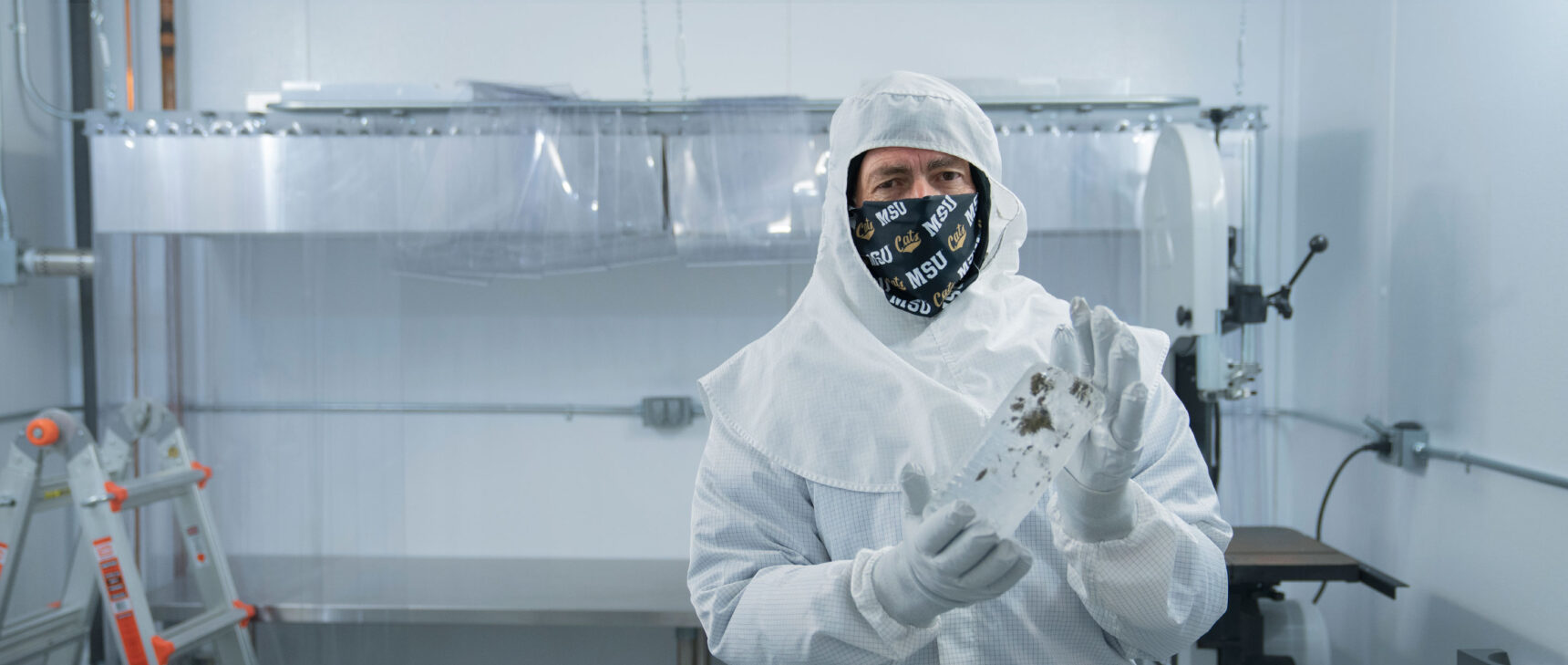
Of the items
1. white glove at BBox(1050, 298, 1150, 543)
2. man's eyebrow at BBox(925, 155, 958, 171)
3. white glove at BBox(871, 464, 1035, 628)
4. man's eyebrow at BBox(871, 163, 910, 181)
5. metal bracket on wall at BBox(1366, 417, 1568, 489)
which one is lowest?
metal bracket on wall at BBox(1366, 417, 1568, 489)

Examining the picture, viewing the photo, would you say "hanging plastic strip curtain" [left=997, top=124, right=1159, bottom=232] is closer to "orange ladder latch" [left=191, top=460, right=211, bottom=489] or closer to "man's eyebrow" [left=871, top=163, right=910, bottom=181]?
"man's eyebrow" [left=871, top=163, right=910, bottom=181]

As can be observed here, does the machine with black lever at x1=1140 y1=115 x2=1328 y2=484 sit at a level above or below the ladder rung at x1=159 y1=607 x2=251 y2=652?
above

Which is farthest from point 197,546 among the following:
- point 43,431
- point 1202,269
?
point 1202,269

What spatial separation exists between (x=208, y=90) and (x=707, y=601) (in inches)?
103

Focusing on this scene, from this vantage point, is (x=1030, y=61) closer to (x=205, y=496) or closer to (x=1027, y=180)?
(x=1027, y=180)

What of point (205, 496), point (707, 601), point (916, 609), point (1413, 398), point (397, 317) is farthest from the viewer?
point (397, 317)

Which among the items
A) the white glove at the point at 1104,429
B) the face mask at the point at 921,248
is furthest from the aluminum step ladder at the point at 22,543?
the white glove at the point at 1104,429

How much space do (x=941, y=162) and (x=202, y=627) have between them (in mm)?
2103

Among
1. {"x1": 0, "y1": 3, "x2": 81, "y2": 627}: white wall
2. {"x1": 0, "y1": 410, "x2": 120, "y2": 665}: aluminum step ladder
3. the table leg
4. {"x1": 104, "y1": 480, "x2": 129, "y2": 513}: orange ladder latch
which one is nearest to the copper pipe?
{"x1": 0, "y1": 3, "x2": 81, "y2": 627}: white wall

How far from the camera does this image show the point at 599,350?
2721 millimetres

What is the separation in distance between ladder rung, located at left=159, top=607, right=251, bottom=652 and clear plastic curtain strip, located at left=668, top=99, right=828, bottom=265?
1.42 meters

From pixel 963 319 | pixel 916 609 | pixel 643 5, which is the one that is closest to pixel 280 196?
pixel 643 5

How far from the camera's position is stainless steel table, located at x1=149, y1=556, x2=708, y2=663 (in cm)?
230

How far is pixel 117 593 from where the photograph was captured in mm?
2025
